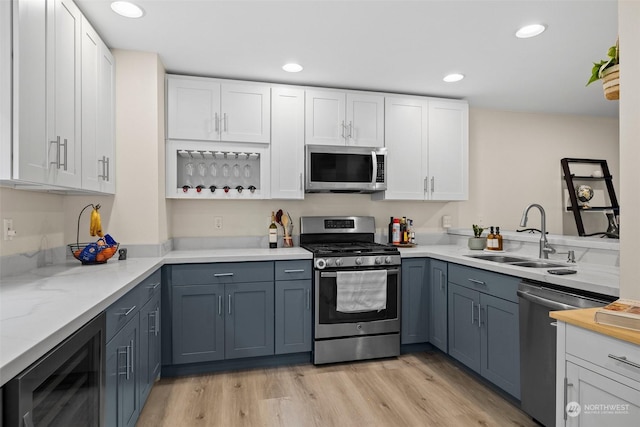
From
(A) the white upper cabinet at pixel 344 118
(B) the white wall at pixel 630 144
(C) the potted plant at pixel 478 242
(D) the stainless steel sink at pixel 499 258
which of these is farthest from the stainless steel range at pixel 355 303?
(B) the white wall at pixel 630 144

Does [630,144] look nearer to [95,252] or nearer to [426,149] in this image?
[426,149]

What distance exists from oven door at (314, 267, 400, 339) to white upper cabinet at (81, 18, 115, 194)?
1.67 m

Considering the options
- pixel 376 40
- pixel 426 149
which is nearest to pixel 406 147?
pixel 426 149

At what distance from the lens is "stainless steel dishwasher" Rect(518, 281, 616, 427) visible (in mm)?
1948

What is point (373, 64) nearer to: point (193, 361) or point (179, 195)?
point (179, 195)

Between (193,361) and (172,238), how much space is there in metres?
1.07

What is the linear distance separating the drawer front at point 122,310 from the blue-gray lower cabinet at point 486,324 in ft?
7.19

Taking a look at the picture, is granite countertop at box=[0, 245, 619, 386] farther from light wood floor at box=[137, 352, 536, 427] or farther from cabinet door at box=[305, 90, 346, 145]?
cabinet door at box=[305, 90, 346, 145]

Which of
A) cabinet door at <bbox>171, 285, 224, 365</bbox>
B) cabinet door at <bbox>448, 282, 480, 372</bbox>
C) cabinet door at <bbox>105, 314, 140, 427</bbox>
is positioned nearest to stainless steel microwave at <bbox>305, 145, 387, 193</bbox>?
cabinet door at <bbox>448, 282, 480, 372</bbox>

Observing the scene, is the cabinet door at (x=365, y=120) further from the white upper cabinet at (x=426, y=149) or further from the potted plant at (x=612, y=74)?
A: the potted plant at (x=612, y=74)

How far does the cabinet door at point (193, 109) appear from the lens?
2979 millimetres

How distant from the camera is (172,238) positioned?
327cm

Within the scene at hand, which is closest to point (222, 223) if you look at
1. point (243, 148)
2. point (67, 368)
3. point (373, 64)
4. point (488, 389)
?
point (243, 148)

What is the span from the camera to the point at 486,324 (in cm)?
255
